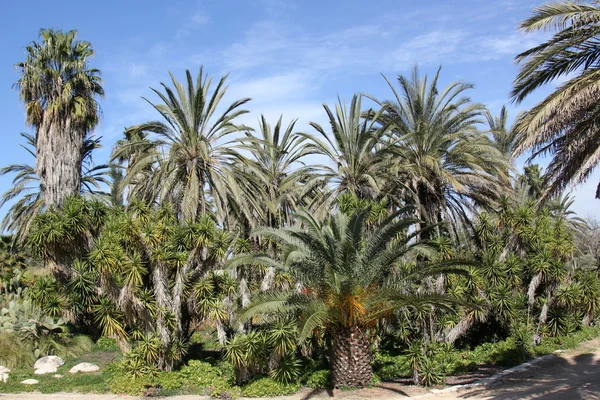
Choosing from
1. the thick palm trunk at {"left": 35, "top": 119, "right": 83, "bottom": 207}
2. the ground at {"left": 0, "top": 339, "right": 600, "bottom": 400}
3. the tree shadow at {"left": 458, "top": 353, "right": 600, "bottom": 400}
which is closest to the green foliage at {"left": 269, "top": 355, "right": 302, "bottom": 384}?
the ground at {"left": 0, "top": 339, "right": 600, "bottom": 400}

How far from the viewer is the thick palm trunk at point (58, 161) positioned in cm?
2091

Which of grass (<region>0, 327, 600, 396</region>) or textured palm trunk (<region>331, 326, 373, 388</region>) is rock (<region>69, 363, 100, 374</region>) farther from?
textured palm trunk (<region>331, 326, 373, 388</region>)

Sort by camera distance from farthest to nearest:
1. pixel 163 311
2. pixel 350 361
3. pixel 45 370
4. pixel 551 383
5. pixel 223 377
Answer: pixel 45 370 < pixel 163 311 < pixel 223 377 < pixel 350 361 < pixel 551 383

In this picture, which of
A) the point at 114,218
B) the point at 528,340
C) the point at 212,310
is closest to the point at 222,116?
the point at 114,218

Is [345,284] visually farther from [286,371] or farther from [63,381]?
[63,381]

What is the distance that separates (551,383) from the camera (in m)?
12.4

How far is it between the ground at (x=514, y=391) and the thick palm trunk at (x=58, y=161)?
404 inches

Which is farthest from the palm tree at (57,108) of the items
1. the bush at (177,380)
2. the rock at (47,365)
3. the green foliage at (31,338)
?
the bush at (177,380)

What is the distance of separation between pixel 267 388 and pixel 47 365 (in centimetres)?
708

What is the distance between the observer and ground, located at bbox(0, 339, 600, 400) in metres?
11.2

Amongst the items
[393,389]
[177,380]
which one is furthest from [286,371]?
[177,380]

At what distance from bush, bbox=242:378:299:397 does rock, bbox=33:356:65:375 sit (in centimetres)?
626

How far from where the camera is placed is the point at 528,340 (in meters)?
16.4

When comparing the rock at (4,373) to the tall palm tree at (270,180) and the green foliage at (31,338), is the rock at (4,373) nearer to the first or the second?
the green foliage at (31,338)
